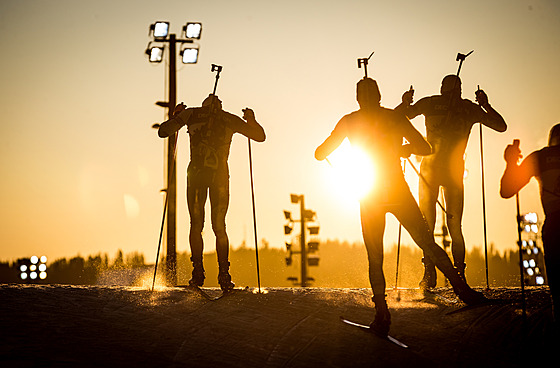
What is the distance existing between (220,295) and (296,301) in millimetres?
1287

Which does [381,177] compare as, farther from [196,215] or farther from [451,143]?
[196,215]

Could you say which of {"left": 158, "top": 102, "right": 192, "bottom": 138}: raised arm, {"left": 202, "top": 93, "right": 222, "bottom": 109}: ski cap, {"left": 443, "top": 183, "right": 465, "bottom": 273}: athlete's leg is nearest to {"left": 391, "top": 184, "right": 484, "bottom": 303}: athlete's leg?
{"left": 443, "top": 183, "right": 465, "bottom": 273}: athlete's leg

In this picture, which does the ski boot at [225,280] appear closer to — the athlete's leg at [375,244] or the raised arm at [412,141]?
the athlete's leg at [375,244]

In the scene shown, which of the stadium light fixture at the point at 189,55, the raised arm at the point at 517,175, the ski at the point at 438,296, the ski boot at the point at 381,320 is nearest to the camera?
the raised arm at the point at 517,175

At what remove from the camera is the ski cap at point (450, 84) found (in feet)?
34.7

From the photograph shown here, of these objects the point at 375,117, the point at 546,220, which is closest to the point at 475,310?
the point at 546,220

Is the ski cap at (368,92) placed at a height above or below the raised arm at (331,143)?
above

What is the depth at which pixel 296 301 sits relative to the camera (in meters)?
9.77

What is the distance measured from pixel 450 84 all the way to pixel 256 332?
479 centimetres

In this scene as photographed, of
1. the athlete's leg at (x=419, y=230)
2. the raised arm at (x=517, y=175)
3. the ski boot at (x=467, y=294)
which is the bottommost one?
the ski boot at (x=467, y=294)

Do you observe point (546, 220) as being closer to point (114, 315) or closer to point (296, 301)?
point (296, 301)

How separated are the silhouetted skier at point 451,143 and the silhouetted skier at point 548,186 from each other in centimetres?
311

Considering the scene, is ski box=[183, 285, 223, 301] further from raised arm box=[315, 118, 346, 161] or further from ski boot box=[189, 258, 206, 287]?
raised arm box=[315, 118, 346, 161]

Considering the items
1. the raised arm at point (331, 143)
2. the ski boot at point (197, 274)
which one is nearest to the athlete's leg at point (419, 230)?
the raised arm at point (331, 143)
